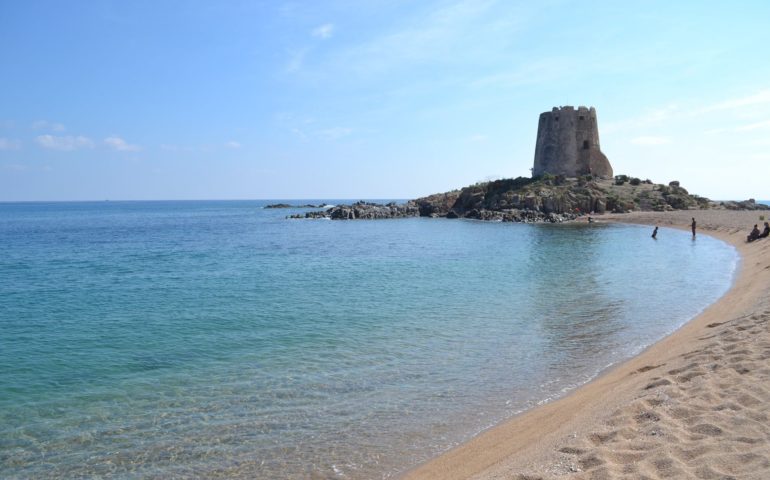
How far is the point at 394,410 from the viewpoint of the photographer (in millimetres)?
9398

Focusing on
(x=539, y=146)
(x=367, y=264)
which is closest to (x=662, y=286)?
(x=367, y=264)

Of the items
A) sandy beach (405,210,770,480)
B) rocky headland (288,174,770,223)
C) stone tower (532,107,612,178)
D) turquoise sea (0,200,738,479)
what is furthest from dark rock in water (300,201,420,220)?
sandy beach (405,210,770,480)

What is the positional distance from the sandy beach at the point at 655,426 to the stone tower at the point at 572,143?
7448 cm

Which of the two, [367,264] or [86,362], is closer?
[86,362]

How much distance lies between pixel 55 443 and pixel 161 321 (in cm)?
868

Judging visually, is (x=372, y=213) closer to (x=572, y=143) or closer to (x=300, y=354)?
(x=572, y=143)

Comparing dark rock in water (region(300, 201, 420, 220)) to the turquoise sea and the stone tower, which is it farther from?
the turquoise sea

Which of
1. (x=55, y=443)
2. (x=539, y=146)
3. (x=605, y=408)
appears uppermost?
(x=539, y=146)

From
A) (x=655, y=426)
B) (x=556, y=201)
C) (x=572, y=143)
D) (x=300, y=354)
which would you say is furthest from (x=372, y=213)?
(x=655, y=426)

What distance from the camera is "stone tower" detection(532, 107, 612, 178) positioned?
267 ft

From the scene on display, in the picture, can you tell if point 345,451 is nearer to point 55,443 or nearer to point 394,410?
point 394,410

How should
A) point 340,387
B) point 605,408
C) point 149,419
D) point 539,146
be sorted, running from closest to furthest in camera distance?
point 605,408 → point 149,419 → point 340,387 → point 539,146

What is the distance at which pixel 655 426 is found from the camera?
250 inches

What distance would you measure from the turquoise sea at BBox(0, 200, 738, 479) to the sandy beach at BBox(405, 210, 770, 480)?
87 cm
